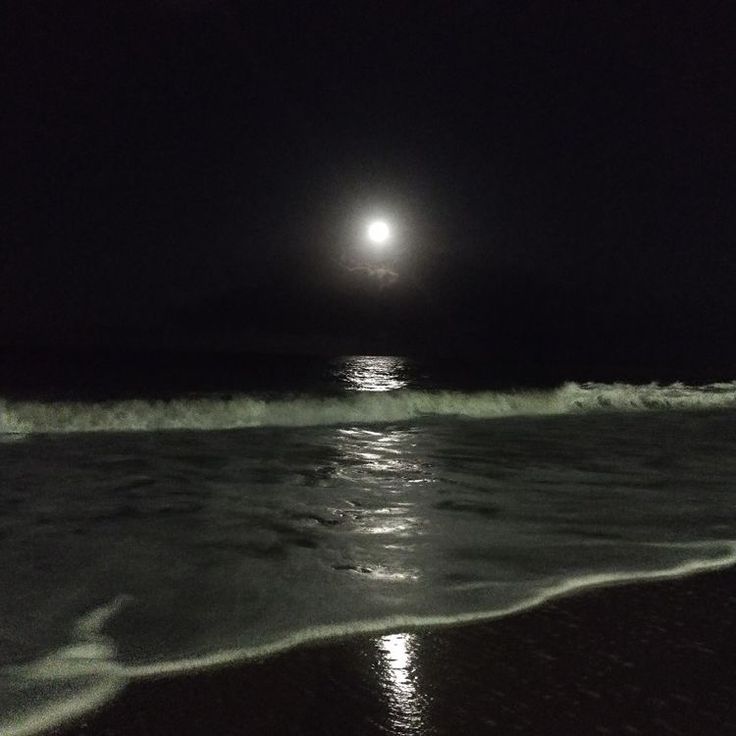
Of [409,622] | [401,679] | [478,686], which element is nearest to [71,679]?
[401,679]

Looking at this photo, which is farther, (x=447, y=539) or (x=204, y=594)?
(x=447, y=539)

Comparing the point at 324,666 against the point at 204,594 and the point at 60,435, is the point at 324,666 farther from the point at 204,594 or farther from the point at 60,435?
the point at 60,435

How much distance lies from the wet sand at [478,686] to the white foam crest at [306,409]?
13835 mm

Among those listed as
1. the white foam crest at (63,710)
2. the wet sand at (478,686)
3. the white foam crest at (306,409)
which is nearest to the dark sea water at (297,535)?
the white foam crest at (63,710)

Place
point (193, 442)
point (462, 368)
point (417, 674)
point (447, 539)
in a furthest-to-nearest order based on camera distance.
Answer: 1. point (462, 368)
2. point (193, 442)
3. point (447, 539)
4. point (417, 674)

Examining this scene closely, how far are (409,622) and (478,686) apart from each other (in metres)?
0.91

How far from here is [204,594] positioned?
187 inches

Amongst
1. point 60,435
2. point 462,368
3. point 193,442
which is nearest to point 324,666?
point 193,442

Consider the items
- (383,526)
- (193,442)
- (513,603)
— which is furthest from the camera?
(193,442)

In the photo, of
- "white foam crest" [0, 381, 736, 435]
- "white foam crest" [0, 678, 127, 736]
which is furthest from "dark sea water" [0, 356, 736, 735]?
"white foam crest" [0, 381, 736, 435]

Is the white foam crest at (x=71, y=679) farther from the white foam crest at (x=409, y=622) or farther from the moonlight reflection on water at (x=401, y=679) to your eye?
the moonlight reflection on water at (x=401, y=679)

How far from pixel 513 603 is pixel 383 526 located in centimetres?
231

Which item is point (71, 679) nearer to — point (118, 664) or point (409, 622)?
point (118, 664)

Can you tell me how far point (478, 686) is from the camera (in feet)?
10.8
